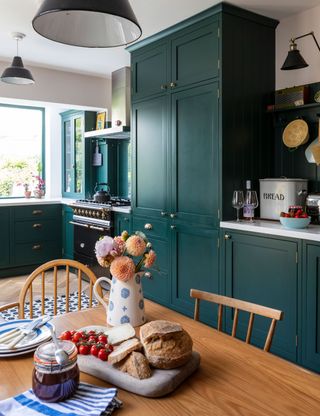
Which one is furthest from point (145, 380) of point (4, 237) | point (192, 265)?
point (4, 237)

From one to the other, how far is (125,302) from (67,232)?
162 inches

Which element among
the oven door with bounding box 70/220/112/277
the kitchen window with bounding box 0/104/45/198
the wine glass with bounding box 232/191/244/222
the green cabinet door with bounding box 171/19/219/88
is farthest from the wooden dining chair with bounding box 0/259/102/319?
the green cabinet door with bounding box 171/19/219/88

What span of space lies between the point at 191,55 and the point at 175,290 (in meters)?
1.91

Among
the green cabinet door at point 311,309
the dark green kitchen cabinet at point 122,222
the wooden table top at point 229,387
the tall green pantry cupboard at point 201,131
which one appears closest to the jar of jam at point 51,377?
the wooden table top at point 229,387

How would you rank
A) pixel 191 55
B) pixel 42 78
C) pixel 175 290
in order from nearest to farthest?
pixel 191 55 < pixel 175 290 < pixel 42 78

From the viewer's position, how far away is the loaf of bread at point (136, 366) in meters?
1.01

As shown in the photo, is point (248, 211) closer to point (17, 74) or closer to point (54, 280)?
point (54, 280)

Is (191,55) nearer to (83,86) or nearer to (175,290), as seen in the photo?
(175,290)

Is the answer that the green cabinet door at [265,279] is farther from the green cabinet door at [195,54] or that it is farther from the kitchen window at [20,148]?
the kitchen window at [20,148]

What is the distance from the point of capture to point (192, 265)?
333 centimetres

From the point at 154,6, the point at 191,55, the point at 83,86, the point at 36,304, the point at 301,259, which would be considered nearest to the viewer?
the point at 301,259

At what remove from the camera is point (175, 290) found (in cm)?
352

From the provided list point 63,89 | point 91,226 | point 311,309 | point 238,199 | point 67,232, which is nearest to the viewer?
point 311,309

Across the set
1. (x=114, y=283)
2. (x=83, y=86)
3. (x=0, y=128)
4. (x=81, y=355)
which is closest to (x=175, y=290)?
(x=114, y=283)
